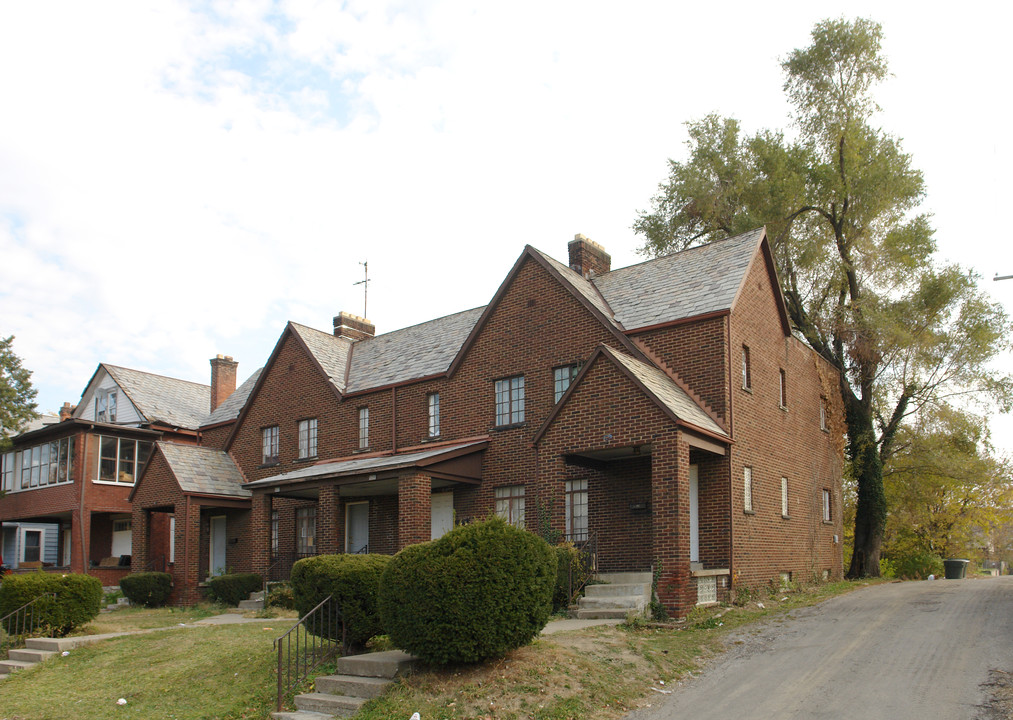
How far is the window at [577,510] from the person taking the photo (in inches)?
749

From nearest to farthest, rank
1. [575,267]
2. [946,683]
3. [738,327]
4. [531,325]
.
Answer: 1. [946,683]
2. [738,327]
3. [531,325]
4. [575,267]

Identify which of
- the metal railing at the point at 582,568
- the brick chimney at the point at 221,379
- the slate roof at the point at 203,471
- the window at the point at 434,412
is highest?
the brick chimney at the point at 221,379

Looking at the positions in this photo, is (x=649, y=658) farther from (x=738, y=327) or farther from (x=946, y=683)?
(x=738, y=327)

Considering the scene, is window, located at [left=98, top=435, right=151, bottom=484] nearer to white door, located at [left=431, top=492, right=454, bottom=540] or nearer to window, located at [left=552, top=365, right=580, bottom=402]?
white door, located at [left=431, top=492, right=454, bottom=540]

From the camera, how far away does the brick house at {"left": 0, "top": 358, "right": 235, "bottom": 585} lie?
98.9 feet

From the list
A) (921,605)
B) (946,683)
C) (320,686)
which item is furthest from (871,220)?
(320,686)

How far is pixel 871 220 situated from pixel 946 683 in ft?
70.2

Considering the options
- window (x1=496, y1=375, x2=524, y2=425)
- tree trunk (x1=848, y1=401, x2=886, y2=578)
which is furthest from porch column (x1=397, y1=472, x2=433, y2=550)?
tree trunk (x1=848, y1=401, x2=886, y2=578)

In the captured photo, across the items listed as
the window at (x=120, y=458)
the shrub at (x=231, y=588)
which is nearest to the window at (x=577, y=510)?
the shrub at (x=231, y=588)

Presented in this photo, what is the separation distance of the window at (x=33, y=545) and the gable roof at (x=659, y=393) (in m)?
29.4

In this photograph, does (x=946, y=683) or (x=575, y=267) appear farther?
(x=575, y=267)

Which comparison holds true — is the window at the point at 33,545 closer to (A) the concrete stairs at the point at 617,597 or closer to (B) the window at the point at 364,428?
(B) the window at the point at 364,428

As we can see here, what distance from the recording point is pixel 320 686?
10.8 m

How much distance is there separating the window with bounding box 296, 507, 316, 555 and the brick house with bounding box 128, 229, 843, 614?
0.21 ft
